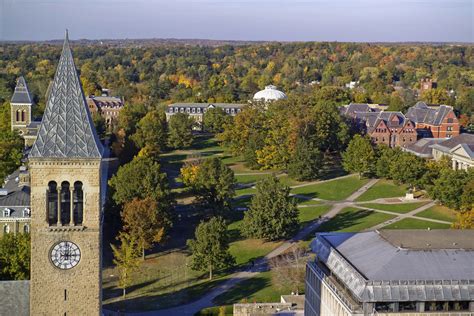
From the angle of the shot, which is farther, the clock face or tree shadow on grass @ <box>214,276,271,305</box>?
tree shadow on grass @ <box>214,276,271,305</box>

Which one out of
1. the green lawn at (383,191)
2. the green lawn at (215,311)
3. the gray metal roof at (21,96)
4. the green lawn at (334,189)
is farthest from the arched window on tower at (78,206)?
the gray metal roof at (21,96)

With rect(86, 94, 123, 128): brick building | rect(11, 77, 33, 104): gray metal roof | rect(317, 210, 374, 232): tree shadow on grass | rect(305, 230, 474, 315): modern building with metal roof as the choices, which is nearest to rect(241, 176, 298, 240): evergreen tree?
rect(317, 210, 374, 232): tree shadow on grass

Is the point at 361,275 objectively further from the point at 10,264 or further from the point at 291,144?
the point at 291,144

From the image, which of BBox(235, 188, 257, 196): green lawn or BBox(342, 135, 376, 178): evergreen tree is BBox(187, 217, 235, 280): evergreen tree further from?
BBox(342, 135, 376, 178): evergreen tree

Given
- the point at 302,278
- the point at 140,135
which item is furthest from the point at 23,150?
the point at 302,278

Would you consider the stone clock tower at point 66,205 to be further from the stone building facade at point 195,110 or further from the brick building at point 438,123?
the stone building facade at point 195,110

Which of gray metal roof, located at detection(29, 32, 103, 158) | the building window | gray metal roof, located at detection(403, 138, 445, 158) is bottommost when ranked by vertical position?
gray metal roof, located at detection(403, 138, 445, 158)

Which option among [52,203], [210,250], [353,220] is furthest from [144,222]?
[52,203]
